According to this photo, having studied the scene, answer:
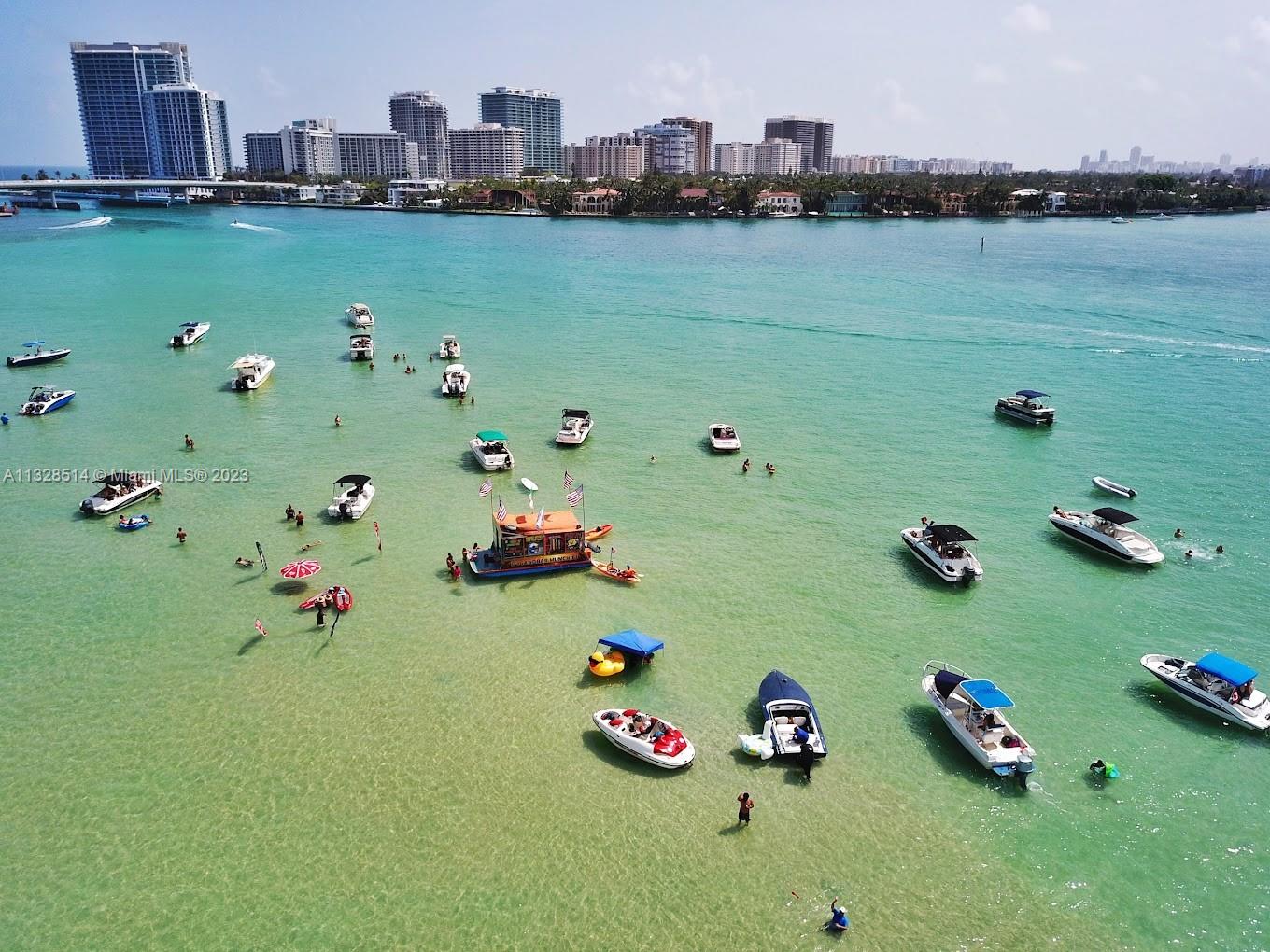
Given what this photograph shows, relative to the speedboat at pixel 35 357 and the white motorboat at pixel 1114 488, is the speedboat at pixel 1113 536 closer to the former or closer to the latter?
the white motorboat at pixel 1114 488

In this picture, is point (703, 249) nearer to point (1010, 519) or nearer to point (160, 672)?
point (1010, 519)

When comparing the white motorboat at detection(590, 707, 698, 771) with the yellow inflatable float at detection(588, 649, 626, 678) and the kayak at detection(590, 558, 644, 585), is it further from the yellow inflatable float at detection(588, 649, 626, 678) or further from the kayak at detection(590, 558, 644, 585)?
the kayak at detection(590, 558, 644, 585)

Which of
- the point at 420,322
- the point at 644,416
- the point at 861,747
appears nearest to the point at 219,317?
the point at 420,322

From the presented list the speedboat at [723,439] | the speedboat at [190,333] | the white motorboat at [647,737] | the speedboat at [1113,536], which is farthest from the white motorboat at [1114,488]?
the speedboat at [190,333]

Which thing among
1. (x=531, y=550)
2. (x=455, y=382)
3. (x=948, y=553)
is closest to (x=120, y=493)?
(x=531, y=550)

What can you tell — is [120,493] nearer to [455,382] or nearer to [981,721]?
[455,382]

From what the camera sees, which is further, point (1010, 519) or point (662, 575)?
point (1010, 519)

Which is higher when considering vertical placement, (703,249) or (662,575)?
(703,249)
